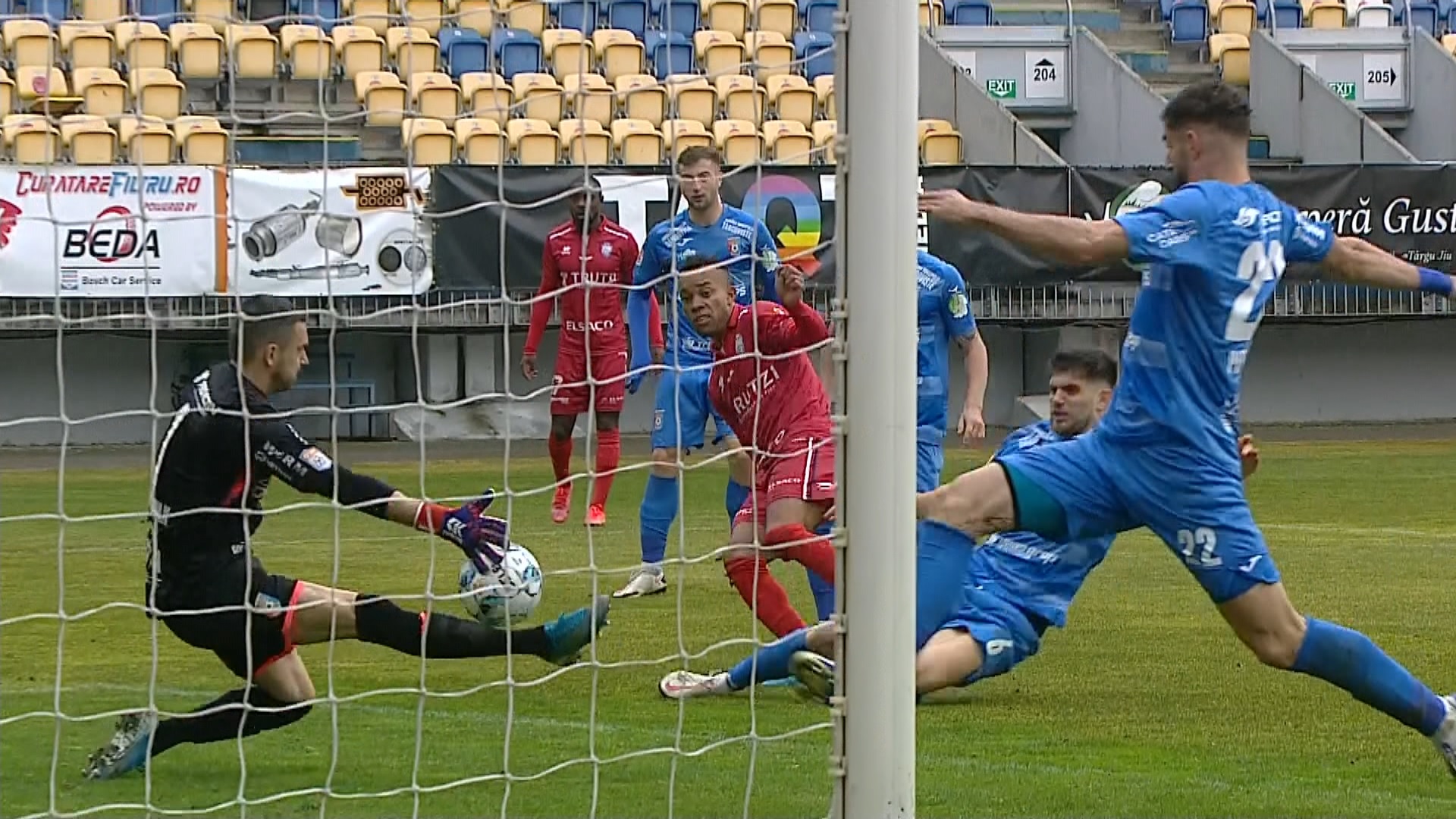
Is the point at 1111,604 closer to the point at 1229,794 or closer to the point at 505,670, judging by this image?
the point at 505,670

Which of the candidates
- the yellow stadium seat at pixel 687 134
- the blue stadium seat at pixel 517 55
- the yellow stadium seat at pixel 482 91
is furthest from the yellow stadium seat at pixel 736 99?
the blue stadium seat at pixel 517 55

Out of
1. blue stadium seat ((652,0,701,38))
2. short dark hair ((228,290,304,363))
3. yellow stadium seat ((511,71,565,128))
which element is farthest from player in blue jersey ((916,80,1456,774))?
blue stadium seat ((652,0,701,38))

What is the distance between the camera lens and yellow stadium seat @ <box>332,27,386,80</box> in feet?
60.2

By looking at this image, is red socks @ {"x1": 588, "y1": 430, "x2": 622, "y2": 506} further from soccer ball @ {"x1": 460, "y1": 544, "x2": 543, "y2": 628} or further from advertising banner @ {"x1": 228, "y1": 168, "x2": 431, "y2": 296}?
soccer ball @ {"x1": 460, "y1": 544, "x2": 543, "y2": 628}

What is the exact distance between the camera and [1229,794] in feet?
18.3

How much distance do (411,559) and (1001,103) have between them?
12.1 m

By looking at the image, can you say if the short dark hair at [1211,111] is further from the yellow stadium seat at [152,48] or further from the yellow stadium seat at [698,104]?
the yellow stadium seat at [698,104]

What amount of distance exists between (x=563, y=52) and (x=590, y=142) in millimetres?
2940

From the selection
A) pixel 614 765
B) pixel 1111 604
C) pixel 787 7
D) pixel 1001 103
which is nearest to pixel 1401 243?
pixel 1001 103

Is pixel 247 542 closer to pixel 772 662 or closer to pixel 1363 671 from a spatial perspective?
pixel 772 662

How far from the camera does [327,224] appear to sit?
10.1 meters

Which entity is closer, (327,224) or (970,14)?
(327,224)

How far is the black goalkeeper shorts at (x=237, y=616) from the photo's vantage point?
19.0 ft

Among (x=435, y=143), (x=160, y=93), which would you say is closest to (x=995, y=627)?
(x=160, y=93)
